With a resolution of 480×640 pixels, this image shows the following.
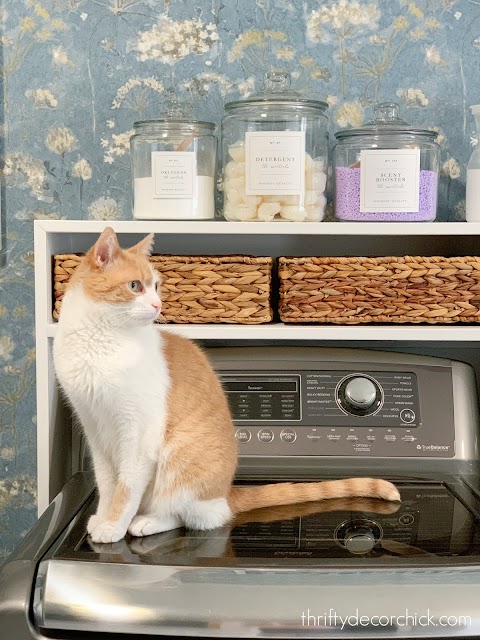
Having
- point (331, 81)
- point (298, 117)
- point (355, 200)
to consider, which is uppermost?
point (331, 81)

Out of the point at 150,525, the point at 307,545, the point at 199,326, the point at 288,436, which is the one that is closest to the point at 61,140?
the point at 199,326

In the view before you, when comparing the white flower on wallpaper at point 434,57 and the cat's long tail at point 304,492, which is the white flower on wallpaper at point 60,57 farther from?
the cat's long tail at point 304,492

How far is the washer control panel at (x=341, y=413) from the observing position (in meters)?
1.47

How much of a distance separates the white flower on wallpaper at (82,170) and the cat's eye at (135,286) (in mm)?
610

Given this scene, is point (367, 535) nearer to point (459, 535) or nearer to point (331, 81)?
point (459, 535)

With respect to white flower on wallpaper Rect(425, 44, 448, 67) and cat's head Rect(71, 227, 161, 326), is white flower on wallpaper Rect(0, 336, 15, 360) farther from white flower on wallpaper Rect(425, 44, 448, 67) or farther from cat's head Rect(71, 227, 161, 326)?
white flower on wallpaper Rect(425, 44, 448, 67)

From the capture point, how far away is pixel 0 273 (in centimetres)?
170

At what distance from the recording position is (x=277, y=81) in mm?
1488

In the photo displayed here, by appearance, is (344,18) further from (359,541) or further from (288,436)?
(359,541)

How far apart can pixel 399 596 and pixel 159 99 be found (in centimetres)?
111

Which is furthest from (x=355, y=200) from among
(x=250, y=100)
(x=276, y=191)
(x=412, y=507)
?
(x=412, y=507)

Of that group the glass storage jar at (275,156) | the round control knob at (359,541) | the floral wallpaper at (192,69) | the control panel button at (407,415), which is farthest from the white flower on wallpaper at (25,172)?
the round control knob at (359,541)

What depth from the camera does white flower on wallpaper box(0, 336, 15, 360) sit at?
1708mm

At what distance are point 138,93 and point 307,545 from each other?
1.01m
